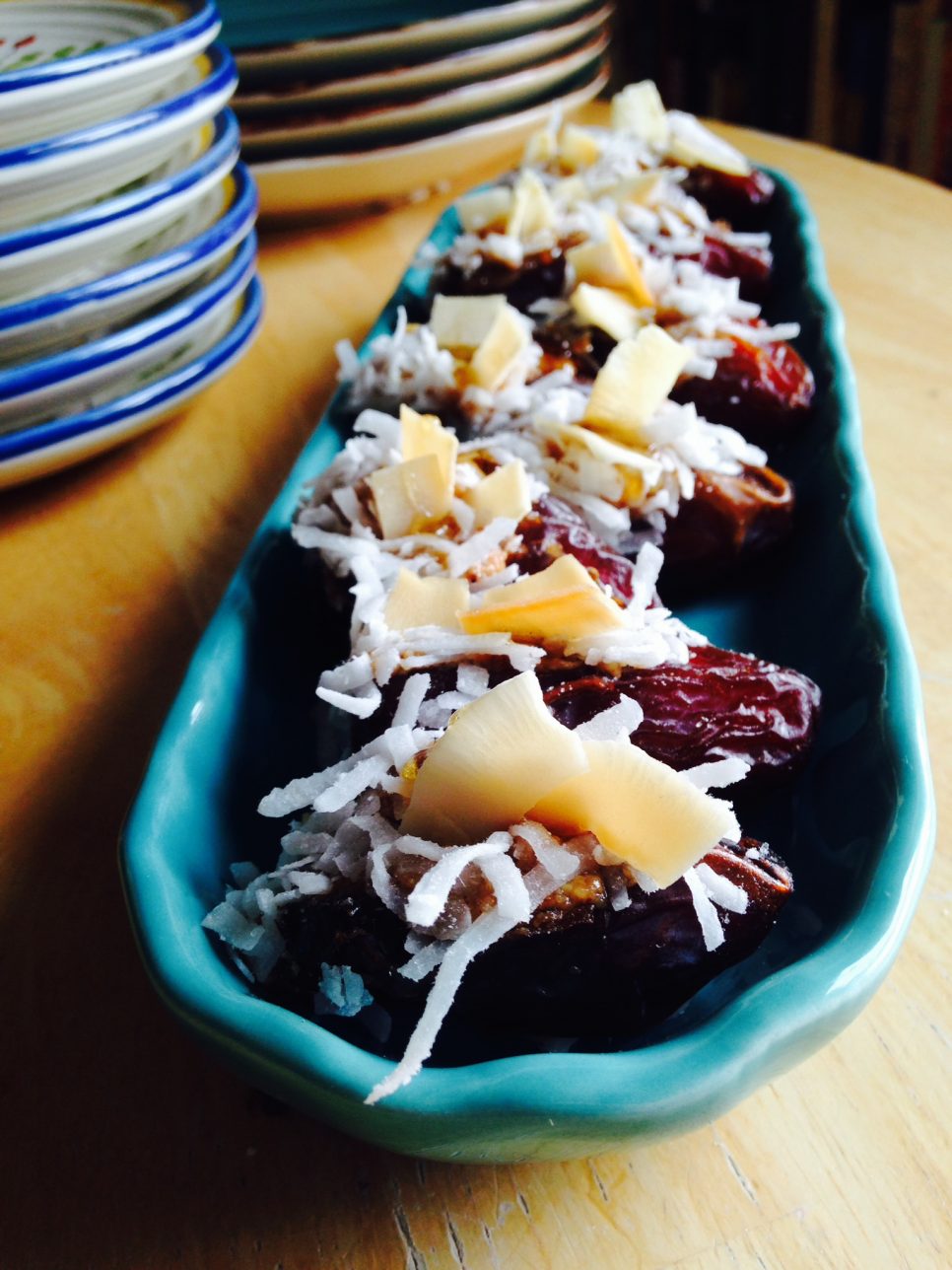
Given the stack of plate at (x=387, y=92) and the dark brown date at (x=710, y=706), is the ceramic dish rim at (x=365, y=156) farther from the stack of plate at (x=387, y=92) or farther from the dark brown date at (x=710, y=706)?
the dark brown date at (x=710, y=706)

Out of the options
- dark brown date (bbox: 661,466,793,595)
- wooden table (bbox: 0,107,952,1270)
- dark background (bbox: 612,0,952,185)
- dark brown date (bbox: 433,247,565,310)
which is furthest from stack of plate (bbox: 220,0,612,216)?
dark background (bbox: 612,0,952,185)

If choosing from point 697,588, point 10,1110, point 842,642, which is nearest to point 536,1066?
point 10,1110

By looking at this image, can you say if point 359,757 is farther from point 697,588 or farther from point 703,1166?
point 697,588

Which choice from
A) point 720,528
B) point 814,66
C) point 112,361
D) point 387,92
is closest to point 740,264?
point 720,528

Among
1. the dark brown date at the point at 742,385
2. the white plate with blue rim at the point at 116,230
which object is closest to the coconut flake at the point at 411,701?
the dark brown date at the point at 742,385

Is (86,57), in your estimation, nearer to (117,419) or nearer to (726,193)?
(117,419)

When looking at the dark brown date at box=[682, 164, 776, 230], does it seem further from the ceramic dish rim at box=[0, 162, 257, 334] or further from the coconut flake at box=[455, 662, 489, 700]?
the coconut flake at box=[455, 662, 489, 700]

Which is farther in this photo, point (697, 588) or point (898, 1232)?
point (697, 588)
